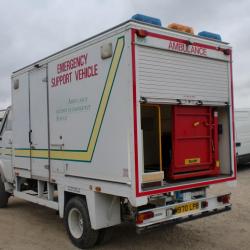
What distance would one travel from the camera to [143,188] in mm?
5145

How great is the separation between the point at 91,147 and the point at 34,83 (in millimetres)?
2276

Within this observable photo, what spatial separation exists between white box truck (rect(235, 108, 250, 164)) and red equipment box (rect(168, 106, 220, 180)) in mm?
8915

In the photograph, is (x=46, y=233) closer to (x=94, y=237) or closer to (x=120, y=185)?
(x=94, y=237)

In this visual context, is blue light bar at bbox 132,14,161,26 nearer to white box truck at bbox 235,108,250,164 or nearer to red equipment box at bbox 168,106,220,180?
red equipment box at bbox 168,106,220,180

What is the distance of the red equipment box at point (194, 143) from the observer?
229 inches

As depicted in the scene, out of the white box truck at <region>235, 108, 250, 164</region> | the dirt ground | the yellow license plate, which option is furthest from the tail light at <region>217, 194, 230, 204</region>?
the white box truck at <region>235, 108, 250, 164</region>

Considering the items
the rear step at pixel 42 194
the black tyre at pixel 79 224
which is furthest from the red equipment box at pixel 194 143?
the rear step at pixel 42 194

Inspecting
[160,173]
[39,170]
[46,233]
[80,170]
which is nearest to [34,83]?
[39,170]

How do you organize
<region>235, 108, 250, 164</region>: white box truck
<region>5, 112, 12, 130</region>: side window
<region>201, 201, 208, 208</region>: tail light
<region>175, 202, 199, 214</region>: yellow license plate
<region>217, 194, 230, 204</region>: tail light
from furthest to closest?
<region>235, 108, 250, 164</region>: white box truck
<region>5, 112, 12, 130</region>: side window
<region>217, 194, 230, 204</region>: tail light
<region>201, 201, 208, 208</region>: tail light
<region>175, 202, 199, 214</region>: yellow license plate

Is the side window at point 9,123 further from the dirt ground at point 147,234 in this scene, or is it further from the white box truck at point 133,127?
the dirt ground at point 147,234

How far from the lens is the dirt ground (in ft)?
19.9

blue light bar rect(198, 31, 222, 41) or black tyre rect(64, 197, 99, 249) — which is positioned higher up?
blue light bar rect(198, 31, 222, 41)

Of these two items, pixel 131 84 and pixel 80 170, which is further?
pixel 80 170

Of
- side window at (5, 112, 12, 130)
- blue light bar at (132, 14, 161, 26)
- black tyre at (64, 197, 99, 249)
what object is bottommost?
black tyre at (64, 197, 99, 249)
